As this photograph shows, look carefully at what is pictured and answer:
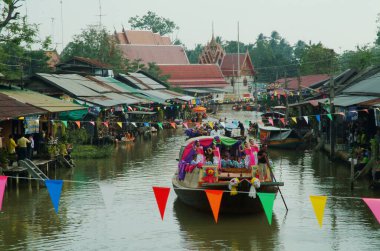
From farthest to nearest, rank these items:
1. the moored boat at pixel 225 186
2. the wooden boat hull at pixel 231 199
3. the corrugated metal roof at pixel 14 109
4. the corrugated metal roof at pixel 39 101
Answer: the corrugated metal roof at pixel 39 101
the corrugated metal roof at pixel 14 109
the wooden boat hull at pixel 231 199
the moored boat at pixel 225 186

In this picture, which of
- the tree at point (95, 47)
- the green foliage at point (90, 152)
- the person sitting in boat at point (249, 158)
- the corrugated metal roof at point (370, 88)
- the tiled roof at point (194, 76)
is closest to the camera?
the person sitting in boat at point (249, 158)

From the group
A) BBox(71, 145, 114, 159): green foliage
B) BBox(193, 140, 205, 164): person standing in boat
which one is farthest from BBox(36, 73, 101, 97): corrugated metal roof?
BBox(193, 140, 205, 164): person standing in boat

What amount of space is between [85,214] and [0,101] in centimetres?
678

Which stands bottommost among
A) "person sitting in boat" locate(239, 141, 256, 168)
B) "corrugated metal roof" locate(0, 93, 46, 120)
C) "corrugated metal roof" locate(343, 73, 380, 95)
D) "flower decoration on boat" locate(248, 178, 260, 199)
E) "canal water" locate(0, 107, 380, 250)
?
"canal water" locate(0, 107, 380, 250)

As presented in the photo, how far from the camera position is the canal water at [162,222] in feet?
58.3

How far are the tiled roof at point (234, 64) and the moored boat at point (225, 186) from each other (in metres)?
91.7

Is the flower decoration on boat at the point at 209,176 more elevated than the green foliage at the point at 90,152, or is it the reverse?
the flower decoration on boat at the point at 209,176

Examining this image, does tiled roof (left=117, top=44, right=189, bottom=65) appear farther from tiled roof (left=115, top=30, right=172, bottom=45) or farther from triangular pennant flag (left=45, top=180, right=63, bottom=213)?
triangular pennant flag (left=45, top=180, right=63, bottom=213)

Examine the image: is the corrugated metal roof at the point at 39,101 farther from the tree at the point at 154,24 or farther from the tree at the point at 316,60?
the tree at the point at 154,24

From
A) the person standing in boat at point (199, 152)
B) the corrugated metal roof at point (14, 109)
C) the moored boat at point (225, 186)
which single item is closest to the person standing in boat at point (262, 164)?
the moored boat at point (225, 186)

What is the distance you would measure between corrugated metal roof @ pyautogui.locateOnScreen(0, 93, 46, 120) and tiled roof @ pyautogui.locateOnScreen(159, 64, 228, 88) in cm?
7164

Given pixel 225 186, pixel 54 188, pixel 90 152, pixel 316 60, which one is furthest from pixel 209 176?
pixel 316 60

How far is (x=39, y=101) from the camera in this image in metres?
31.5

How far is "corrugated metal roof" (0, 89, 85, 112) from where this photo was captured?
29.9m
